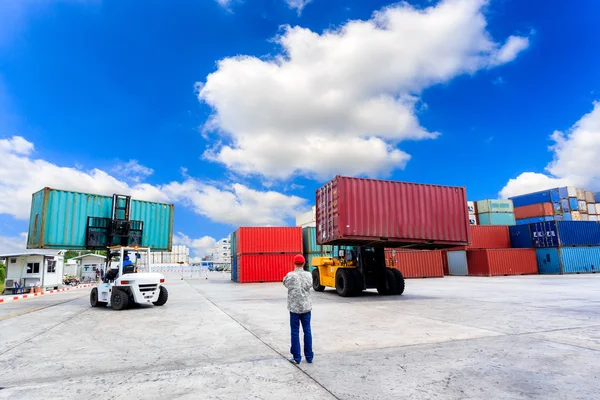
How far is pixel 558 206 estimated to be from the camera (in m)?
43.7

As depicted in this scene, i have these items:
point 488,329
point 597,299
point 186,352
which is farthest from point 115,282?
point 597,299

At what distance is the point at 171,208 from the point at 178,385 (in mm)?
13090

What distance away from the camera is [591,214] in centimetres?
4584

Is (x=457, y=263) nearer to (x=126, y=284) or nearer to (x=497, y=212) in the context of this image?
(x=497, y=212)

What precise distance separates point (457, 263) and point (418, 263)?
21.0ft

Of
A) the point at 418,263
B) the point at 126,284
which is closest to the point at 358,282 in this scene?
the point at 126,284

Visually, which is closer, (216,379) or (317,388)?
(317,388)

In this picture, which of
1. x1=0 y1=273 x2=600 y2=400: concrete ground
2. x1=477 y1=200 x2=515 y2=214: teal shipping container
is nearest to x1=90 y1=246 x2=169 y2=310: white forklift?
x1=0 y1=273 x2=600 y2=400: concrete ground

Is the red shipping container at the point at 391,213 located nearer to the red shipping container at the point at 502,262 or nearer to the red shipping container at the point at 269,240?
the red shipping container at the point at 269,240

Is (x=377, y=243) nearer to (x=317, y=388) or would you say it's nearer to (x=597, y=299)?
(x=597, y=299)

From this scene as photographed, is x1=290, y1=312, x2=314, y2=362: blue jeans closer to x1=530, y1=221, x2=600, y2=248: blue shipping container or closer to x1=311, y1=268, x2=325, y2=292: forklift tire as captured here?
x1=311, y1=268, x2=325, y2=292: forklift tire

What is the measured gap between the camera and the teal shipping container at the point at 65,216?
506 inches

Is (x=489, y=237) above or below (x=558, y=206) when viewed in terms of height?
below

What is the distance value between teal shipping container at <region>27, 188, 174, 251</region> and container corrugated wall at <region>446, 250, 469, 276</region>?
2917 centimetres
